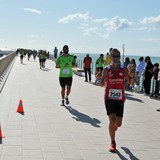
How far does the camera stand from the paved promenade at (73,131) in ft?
19.2

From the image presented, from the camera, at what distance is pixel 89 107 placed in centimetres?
1081

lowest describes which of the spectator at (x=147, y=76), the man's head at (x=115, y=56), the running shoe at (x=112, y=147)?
the running shoe at (x=112, y=147)

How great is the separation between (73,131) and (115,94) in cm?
167

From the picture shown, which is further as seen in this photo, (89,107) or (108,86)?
(89,107)

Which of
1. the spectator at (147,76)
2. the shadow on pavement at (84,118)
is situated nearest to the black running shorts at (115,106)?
the shadow on pavement at (84,118)

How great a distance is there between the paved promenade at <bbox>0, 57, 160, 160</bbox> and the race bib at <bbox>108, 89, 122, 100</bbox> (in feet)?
3.12

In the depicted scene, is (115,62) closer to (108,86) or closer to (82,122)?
(108,86)

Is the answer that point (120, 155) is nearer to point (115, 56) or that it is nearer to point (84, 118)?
point (115, 56)

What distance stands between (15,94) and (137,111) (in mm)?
4990

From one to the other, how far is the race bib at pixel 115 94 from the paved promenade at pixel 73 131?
3.12ft

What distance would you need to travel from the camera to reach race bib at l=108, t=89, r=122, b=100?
6191mm

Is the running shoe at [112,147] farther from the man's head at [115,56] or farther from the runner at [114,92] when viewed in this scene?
the man's head at [115,56]

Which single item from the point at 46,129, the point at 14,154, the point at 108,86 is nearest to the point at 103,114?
the point at 46,129

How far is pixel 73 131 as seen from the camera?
742 centimetres
